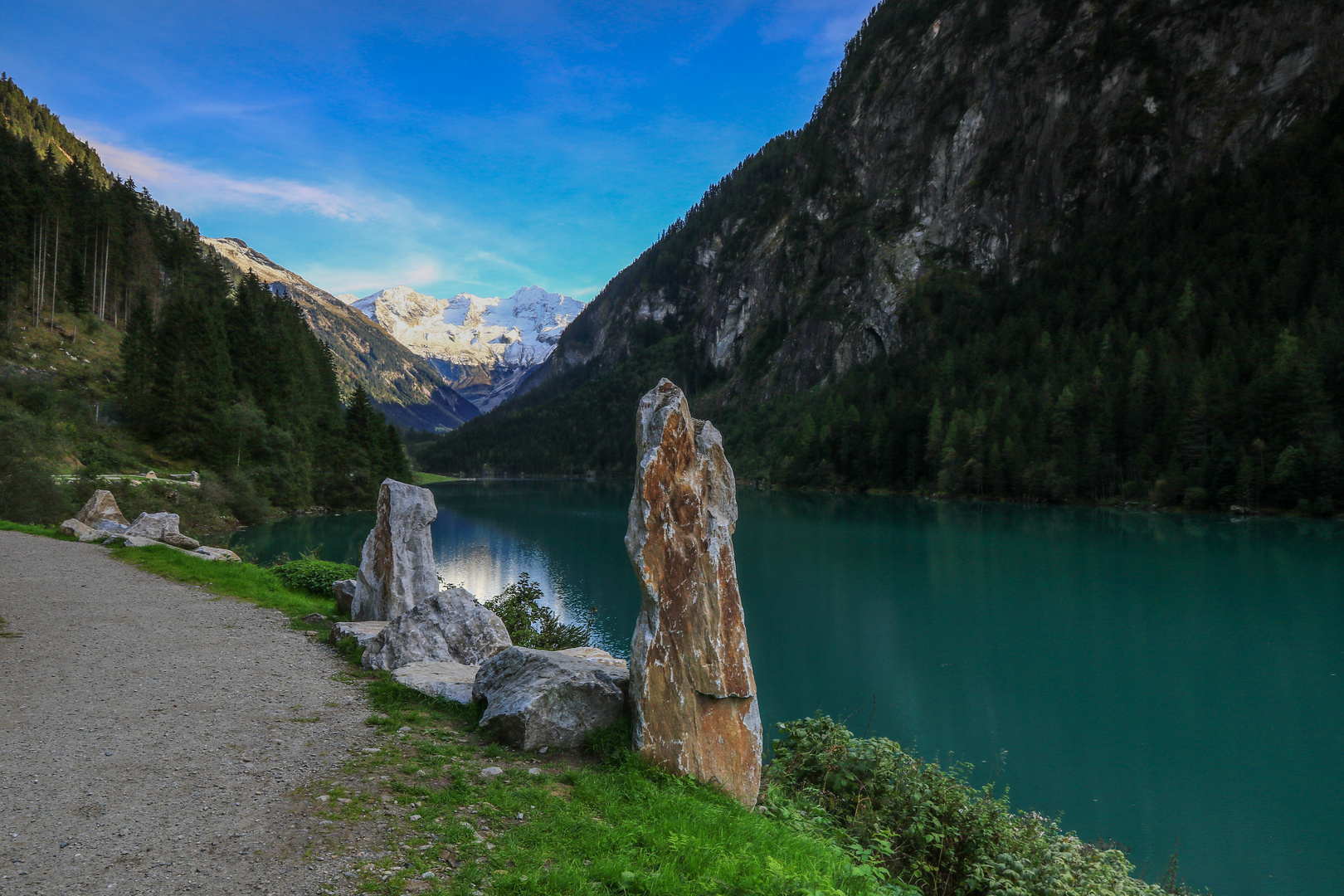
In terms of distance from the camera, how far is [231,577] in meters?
17.8

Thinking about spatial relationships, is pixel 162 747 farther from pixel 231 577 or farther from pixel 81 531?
pixel 81 531

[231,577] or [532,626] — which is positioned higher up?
[231,577]

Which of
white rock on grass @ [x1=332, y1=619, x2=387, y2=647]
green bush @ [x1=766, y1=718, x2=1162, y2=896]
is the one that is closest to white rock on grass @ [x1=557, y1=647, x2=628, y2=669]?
green bush @ [x1=766, y1=718, x2=1162, y2=896]

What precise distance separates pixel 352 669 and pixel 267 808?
5375 mm

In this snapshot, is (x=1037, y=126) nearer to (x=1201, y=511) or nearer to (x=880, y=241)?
(x=880, y=241)

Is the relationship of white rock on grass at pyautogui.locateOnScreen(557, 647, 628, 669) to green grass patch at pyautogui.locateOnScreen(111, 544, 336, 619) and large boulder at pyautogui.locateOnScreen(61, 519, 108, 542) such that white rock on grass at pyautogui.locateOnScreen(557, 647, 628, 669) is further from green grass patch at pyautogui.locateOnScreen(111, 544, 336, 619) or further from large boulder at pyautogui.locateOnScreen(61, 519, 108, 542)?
large boulder at pyautogui.locateOnScreen(61, 519, 108, 542)

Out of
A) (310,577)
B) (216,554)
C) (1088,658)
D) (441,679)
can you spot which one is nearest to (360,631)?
(441,679)

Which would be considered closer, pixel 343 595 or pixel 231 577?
pixel 343 595

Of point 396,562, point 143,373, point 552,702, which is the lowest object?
point 552,702

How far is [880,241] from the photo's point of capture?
141750mm

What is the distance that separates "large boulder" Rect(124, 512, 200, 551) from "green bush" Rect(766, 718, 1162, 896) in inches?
930

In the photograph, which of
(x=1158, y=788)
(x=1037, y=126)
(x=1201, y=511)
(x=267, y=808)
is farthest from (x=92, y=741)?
(x=1037, y=126)

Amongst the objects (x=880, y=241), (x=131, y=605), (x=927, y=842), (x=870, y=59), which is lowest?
(x=927, y=842)

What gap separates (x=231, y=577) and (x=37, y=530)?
42.1 ft
